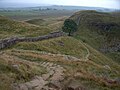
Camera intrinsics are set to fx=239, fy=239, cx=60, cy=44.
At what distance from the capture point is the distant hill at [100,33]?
11793 centimetres

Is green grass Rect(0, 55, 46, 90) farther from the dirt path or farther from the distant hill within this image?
the distant hill

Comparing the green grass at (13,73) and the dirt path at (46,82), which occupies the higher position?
the green grass at (13,73)

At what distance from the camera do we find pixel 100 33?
14000cm

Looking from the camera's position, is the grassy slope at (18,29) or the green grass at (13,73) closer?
the green grass at (13,73)

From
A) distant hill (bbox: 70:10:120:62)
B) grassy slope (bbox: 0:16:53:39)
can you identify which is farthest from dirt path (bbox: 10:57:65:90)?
distant hill (bbox: 70:10:120:62)

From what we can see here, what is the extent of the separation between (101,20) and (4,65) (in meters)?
142

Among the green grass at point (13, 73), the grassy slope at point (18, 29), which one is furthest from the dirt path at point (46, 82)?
the grassy slope at point (18, 29)

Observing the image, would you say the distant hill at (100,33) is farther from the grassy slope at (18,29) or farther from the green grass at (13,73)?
the green grass at (13,73)

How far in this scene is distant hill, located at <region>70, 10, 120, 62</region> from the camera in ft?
387

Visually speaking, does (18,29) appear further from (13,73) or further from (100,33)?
(100,33)

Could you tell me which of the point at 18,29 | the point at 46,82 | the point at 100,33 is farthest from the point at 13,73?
the point at 100,33

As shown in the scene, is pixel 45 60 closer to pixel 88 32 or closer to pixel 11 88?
pixel 11 88

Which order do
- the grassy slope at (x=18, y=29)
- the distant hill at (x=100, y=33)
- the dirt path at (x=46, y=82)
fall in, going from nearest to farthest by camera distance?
1. the dirt path at (x=46, y=82)
2. the grassy slope at (x=18, y=29)
3. the distant hill at (x=100, y=33)

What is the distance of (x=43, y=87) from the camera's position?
18.9 m
